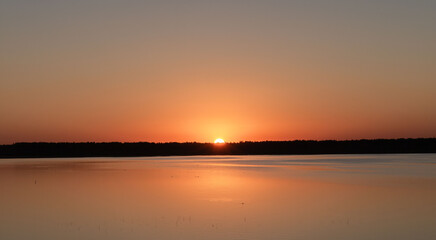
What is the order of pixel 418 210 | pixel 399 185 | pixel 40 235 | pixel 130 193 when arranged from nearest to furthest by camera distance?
pixel 40 235, pixel 418 210, pixel 130 193, pixel 399 185

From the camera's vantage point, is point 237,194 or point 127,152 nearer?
point 237,194

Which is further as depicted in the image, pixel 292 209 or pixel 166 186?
pixel 166 186

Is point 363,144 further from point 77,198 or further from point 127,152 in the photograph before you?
point 77,198

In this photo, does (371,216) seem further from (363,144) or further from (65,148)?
(363,144)

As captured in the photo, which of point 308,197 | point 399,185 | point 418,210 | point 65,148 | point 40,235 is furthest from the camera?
point 65,148

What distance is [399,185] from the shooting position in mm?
32500

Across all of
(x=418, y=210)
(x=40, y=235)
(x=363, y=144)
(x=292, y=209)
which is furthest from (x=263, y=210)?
(x=363, y=144)

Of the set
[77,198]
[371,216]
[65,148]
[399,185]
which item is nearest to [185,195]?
[77,198]

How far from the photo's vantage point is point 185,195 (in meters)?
28.1

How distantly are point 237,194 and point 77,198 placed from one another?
8.40 metres

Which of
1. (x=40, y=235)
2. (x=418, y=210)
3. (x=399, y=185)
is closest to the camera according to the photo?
(x=40, y=235)

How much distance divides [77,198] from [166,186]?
8.20m

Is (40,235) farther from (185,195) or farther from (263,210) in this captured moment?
(185,195)

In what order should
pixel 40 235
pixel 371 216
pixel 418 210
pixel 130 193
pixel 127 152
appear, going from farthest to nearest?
pixel 127 152, pixel 130 193, pixel 418 210, pixel 371 216, pixel 40 235
